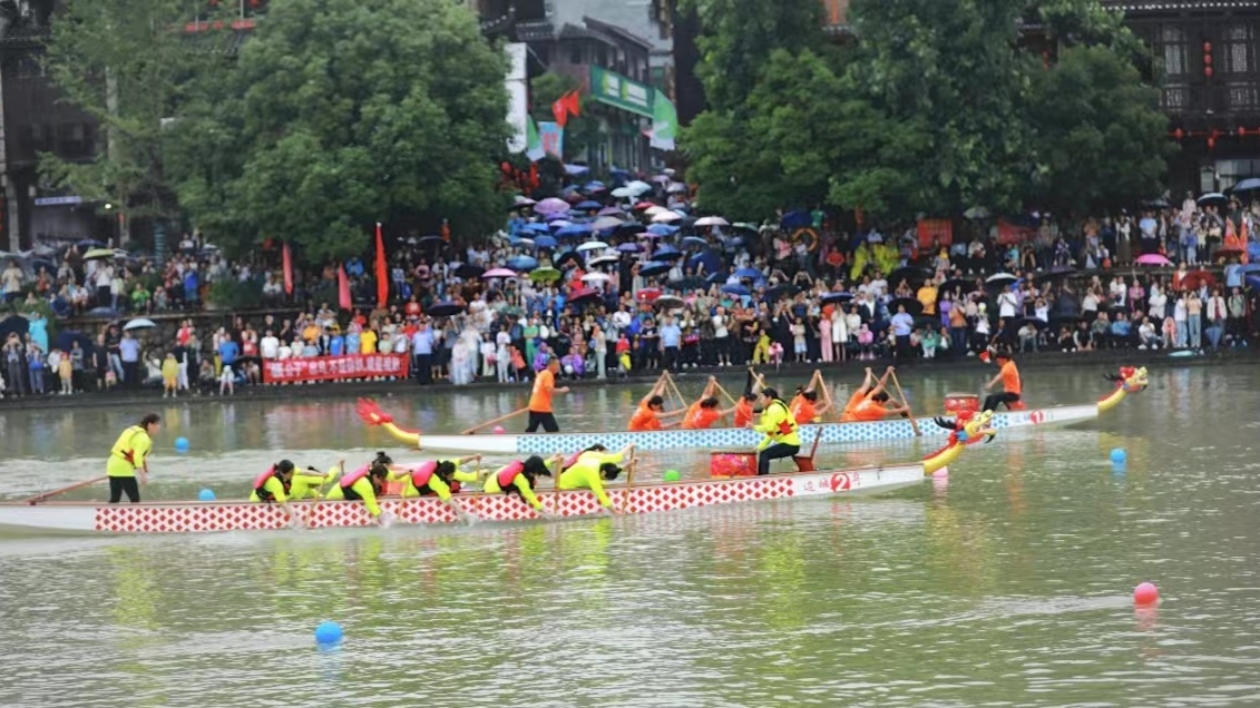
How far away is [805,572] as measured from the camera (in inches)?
946

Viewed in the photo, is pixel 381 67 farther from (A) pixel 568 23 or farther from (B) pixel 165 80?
(A) pixel 568 23

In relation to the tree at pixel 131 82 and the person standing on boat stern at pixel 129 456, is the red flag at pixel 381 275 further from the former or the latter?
the person standing on boat stern at pixel 129 456

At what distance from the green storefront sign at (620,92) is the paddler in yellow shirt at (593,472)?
5066 cm

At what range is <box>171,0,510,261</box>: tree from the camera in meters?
54.5

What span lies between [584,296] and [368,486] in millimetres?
25060

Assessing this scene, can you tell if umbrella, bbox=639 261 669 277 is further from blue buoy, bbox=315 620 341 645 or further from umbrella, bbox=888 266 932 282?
blue buoy, bbox=315 620 341 645

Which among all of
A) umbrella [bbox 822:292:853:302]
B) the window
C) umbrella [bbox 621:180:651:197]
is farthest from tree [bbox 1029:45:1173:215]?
umbrella [bbox 621:180:651:197]

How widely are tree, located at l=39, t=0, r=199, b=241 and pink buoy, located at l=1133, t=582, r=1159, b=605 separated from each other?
43977 mm

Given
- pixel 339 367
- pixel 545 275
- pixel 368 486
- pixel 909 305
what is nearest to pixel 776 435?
pixel 368 486

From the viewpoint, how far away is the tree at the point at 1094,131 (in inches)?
2229

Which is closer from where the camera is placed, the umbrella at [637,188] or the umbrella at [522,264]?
the umbrella at [522,264]

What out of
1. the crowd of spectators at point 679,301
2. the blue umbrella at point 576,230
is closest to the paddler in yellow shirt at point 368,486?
the crowd of spectators at point 679,301

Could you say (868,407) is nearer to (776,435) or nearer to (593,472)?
(776,435)

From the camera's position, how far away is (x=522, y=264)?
56469 millimetres
